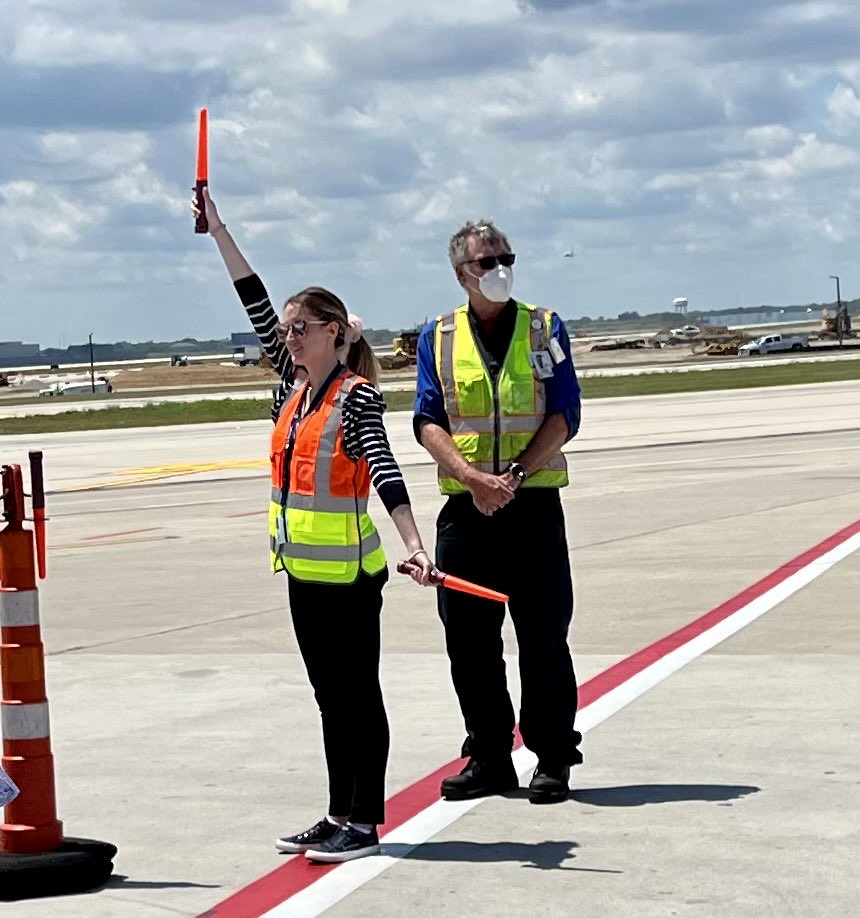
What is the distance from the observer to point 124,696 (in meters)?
9.16

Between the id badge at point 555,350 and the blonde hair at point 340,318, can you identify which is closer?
the blonde hair at point 340,318

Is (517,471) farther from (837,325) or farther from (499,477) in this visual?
(837,325)

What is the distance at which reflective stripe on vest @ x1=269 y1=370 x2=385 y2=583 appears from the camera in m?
6.08

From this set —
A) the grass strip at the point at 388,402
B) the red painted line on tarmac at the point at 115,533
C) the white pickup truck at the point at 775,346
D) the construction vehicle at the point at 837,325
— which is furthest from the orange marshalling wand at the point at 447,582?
the construction vehicle at the point at 837,325

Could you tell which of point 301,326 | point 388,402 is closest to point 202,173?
point 301,326

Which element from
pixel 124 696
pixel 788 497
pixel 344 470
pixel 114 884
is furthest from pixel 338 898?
pixel 788 497

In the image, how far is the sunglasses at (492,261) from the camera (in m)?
6.96

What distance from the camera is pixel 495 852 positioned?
6055 millimetres

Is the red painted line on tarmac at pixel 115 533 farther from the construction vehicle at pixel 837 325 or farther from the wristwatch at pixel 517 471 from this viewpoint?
the construction vehicle at pixel 837 325

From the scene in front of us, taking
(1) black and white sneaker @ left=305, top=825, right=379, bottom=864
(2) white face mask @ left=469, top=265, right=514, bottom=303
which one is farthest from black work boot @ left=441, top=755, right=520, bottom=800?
(2) white face mask @ left=469, top=265, right=514, bottom=303

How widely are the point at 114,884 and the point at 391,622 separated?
222 inches

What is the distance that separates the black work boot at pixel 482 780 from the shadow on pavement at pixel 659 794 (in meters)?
0.26

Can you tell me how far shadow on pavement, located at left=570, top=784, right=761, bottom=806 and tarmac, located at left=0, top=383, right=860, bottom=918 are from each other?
2 cm

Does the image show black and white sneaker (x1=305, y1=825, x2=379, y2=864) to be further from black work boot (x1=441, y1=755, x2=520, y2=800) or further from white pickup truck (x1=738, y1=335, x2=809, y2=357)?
white pickup truck (x1=738, y1=335, x2=809, y2=357)
